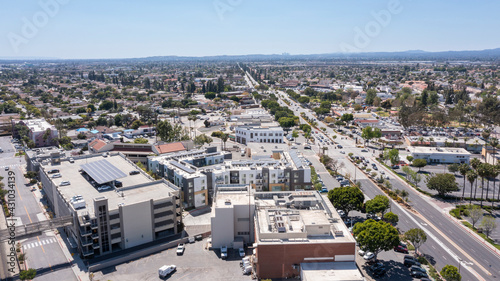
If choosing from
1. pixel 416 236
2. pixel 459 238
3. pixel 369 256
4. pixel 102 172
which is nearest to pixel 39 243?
pixel 102 172

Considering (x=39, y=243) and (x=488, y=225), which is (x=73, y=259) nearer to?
(x=39, y=243)

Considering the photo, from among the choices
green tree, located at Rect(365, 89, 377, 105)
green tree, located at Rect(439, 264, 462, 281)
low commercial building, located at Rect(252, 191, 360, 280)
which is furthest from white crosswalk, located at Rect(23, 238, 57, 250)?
green tree, located at Rect(365, 89, 377, 105)

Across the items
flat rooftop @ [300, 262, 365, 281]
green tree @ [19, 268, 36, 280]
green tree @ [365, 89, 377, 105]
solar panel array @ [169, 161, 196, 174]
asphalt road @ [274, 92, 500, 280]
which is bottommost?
asphalt road @ [274, 92, 500, 280]

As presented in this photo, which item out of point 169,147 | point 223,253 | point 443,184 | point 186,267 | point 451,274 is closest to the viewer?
point 451,274

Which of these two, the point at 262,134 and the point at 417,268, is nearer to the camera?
the point at 417,268

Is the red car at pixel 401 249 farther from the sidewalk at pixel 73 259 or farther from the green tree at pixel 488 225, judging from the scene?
the sidewalk at pixel 73 259

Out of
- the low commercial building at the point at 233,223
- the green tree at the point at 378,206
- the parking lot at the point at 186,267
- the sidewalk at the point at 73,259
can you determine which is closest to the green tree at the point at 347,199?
the green tree at the point at 378,206

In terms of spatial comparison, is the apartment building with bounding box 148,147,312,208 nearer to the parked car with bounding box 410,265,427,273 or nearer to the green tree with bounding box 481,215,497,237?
the parked car with bounding box 410,265,427,273
